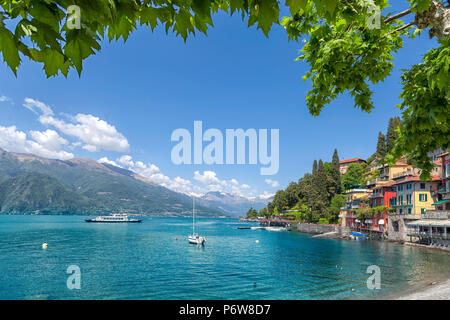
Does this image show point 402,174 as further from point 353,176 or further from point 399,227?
point 353,176

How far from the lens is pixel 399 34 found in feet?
14.5

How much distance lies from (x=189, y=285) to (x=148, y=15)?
28.1 metres

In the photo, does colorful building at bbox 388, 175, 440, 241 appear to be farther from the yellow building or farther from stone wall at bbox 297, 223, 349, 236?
stone wall at bbox 297, 223, 349, 236

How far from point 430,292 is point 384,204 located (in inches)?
1664

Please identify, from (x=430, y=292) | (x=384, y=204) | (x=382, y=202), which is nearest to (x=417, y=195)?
(x=384, y=204)

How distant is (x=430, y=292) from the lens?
67.2 ft

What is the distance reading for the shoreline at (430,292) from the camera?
18.8m

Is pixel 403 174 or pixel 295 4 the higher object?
pixel 403 174

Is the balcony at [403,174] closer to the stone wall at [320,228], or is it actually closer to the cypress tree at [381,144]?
the stone wall at [320,228]

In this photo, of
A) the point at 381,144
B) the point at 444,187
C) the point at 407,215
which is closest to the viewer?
the point at 444,187

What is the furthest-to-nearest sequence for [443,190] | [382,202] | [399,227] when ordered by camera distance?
1. [382,202]
2. [399,227]
3. [443,190]

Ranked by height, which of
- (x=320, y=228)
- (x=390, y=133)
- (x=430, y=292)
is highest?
(x=390, y=133)

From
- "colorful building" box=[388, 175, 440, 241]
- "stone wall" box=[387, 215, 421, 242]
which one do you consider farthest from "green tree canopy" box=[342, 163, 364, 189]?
"colorful building" box=[388, 175, 440, 241]
